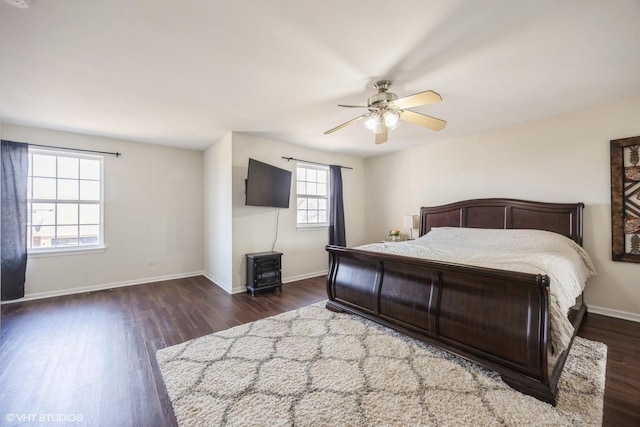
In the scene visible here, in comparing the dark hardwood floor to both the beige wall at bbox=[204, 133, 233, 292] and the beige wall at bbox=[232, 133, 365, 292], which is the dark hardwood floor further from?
the beige wall at bbox=[232, 133, 365, 292]

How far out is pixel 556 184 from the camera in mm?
3373

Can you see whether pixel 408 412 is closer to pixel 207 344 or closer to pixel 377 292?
pixel 377 292

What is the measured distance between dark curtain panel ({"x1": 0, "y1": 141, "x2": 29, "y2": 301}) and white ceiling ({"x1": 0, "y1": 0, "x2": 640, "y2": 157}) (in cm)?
48

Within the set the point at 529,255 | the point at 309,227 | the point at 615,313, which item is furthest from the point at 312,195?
the point at 615,313

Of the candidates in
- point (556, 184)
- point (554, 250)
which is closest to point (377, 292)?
point (554, 250)

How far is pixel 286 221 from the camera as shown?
468 centimetres

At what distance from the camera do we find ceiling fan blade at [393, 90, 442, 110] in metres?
2.08

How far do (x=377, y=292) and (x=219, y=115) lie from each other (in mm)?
2859

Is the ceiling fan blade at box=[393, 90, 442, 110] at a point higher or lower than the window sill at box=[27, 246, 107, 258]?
higher

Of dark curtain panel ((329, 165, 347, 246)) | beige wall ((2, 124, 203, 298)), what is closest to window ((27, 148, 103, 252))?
beige wall ((2, 124, 203, 298))

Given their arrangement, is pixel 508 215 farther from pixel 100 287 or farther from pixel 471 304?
pixel 100 287

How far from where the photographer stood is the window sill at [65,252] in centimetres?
371

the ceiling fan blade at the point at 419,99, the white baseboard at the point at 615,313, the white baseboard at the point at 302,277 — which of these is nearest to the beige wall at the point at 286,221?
the white baseboard at the point at 302,277

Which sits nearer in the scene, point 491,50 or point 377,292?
point 491,50
